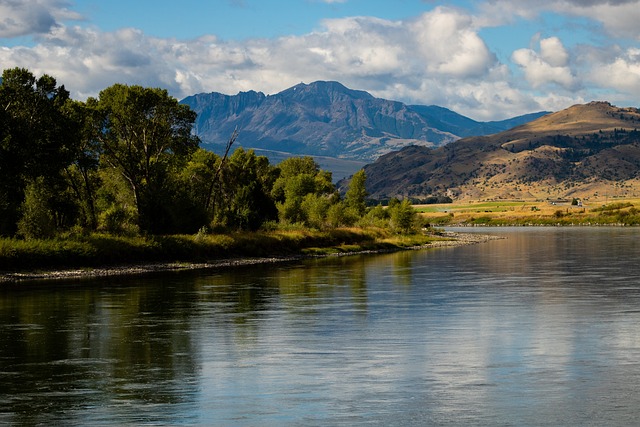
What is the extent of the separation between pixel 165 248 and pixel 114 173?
1487cm

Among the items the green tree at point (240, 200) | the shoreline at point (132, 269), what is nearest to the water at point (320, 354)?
the shoreline at point (132, 269)

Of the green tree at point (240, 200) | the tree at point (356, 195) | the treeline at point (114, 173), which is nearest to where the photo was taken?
the treeline at point (114, 173)

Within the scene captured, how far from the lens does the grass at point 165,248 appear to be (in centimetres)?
6769

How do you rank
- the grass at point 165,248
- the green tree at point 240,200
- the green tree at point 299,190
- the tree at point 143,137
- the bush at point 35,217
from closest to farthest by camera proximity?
1. the grass at point 165,248
2. the bush at point 35,217
3. the tree at point 143,137
4. the green tree at point 240,200
5. the green tree at point 299,190

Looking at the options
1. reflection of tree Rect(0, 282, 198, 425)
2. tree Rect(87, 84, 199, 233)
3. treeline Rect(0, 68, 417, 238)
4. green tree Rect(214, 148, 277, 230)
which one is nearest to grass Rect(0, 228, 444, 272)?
treeline Rect(0, 68, 417, 238)

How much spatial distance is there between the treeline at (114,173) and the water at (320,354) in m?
20.5

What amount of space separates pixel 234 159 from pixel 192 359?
10469 centimetres

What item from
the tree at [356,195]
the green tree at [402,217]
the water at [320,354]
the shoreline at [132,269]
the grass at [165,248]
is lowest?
the water at [320,354]

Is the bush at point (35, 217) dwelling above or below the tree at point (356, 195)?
below

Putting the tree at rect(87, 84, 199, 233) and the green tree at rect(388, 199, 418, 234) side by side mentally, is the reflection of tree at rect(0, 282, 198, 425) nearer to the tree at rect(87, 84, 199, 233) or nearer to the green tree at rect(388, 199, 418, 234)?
the tree at rect(87, 84, 199, 233)

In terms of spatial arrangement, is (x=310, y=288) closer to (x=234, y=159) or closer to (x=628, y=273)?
(x=628, y=273)

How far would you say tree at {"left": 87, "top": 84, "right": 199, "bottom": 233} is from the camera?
89.0 meters

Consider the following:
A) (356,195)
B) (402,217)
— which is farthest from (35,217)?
(356,195)

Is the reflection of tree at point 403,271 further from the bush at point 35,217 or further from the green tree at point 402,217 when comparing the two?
the green tree at point 402,217
